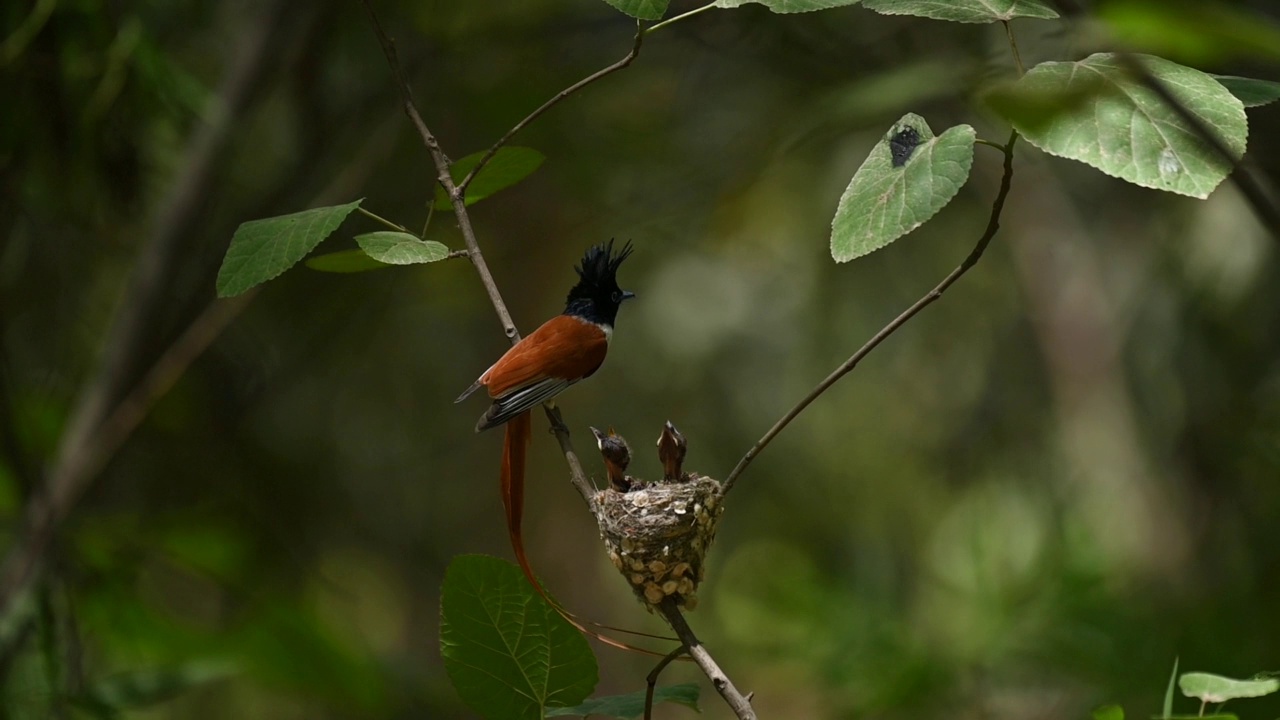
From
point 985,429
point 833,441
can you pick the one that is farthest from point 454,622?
point 833,441

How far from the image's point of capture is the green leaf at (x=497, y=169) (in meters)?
1.38

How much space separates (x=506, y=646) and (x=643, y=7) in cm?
63

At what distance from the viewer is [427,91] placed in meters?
4.54

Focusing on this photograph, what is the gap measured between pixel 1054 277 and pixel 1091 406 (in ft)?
2.95

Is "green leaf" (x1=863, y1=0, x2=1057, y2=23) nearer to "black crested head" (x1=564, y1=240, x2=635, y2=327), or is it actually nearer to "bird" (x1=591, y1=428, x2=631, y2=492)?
"bird" (x1=591, y1=428, x2=631, y2=492)

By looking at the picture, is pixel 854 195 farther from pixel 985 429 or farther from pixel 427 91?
pixel 985 429

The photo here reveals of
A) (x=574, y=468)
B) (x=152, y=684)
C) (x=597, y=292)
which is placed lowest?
(x=152, y=684)

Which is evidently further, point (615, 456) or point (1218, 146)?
point (615, 456)

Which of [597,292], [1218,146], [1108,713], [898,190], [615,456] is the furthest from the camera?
[597,292]

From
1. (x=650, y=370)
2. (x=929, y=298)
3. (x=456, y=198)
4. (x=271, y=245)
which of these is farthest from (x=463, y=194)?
(x=650, y=370)

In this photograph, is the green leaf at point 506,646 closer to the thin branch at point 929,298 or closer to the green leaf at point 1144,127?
the thin branch at point 929,298

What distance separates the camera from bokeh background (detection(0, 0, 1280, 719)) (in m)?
3.01

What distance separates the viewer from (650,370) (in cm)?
730

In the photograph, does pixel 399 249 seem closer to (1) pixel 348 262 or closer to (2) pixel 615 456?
(1) pixel 348 262
